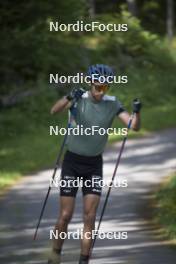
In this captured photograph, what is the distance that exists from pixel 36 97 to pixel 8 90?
0.97 meters

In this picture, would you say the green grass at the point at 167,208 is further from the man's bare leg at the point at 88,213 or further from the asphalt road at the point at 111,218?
the man's bare leg at the point at 88,213

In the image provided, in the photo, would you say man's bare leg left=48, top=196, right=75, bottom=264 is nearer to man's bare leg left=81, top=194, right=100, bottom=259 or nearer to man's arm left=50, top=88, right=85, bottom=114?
man's bare leg left=81, top=194, right=100, bottom=259

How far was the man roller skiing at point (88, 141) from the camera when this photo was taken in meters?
8.68

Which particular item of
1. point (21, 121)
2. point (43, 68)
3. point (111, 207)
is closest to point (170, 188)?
point (111, 207)

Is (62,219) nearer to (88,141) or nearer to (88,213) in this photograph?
(88,213)

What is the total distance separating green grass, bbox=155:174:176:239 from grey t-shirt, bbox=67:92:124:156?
298cm

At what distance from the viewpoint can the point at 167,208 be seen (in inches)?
527

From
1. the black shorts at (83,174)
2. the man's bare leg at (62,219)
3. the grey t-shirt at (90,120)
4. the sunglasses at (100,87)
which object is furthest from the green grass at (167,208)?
the sunglasses at (100,87)

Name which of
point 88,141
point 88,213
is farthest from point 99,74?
point 88,213

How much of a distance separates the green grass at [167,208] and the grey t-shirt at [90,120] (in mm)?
2976

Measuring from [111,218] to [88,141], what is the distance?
14.7 feet

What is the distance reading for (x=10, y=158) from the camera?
19719 mm

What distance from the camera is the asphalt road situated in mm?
10148

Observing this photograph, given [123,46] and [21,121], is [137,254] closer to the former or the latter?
[21,121]
